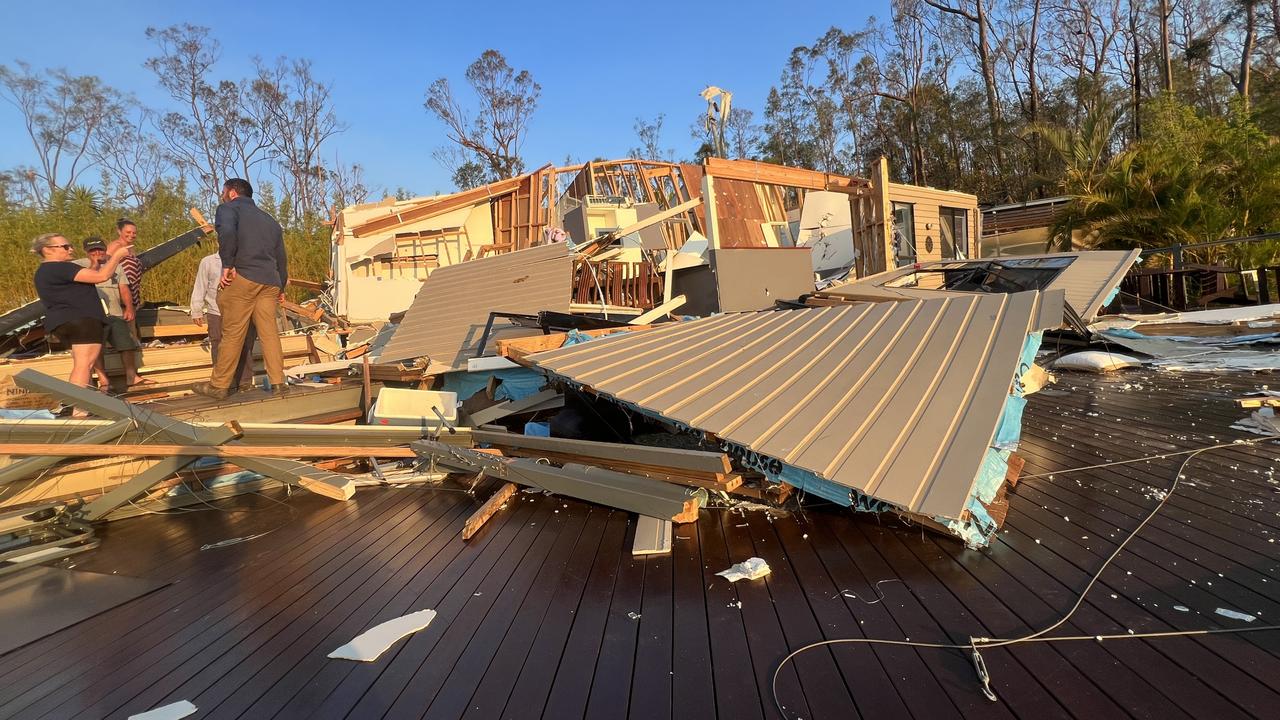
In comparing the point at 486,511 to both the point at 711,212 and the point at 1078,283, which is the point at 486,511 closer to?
the point at 711,212

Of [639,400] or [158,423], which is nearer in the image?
[639,400]

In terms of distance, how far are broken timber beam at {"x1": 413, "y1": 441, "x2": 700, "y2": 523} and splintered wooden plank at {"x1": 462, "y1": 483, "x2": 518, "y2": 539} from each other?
0.15m

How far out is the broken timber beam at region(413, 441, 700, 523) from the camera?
11.3 feet

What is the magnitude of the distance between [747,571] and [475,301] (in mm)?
6145

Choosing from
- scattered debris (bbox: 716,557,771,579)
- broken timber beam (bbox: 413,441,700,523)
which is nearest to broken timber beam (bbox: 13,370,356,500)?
broken timber beam (bbox: 413,441,700,523)

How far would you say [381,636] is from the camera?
2.49 meters

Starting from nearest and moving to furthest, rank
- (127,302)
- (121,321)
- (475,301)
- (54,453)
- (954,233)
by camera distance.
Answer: (54,453) → (127,302) → (121,321) → (475,301) → (954,233)

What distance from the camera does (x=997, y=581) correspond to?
2559 millimetres

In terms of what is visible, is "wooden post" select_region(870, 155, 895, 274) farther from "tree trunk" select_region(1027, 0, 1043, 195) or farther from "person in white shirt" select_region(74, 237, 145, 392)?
"tree trunk" select_region(1027, 0, 1043, 195)

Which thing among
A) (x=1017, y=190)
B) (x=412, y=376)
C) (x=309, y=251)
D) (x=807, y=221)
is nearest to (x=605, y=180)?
(x=807, y=221)

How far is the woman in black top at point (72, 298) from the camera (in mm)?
5035

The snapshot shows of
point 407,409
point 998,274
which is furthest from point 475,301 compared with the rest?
point 998,274

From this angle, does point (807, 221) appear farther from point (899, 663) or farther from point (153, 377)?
point (899, 663)

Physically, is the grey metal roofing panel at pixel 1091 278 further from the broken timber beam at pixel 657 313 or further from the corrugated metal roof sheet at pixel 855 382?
the broken timber beam at pixel 657 313
